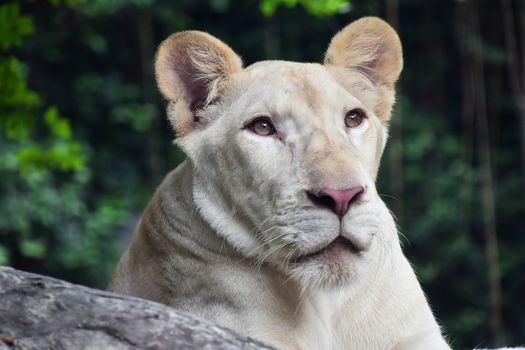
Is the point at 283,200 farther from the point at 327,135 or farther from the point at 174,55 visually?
the point at 174,55

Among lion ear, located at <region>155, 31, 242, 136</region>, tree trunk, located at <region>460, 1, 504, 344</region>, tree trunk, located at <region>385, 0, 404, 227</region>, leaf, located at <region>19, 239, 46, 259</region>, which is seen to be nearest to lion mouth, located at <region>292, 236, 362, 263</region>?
lion ear, located at <region>155, 31, 242, 136</region>

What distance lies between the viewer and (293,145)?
3.62m

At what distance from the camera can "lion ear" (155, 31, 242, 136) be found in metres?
3.96

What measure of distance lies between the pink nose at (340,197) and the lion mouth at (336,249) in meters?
0.10

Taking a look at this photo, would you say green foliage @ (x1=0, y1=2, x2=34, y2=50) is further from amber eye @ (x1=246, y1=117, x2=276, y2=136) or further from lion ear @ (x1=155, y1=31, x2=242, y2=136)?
amber eye @ (x1=246, y1=117, x2=276, y2=136)

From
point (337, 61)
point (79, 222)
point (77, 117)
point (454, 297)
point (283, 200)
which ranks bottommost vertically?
point (454, 297)

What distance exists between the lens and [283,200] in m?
3.46

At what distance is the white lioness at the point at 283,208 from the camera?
341cm

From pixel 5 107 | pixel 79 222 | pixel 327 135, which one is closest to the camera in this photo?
pixel 327 135

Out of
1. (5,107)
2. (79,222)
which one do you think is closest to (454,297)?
→ (79,222)

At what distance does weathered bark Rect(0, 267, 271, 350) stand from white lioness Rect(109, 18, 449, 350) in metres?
0.65

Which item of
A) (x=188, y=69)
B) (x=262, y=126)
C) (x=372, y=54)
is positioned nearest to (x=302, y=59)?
(x=372, y=54)

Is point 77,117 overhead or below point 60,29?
below

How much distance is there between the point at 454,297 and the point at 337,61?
8.19m
